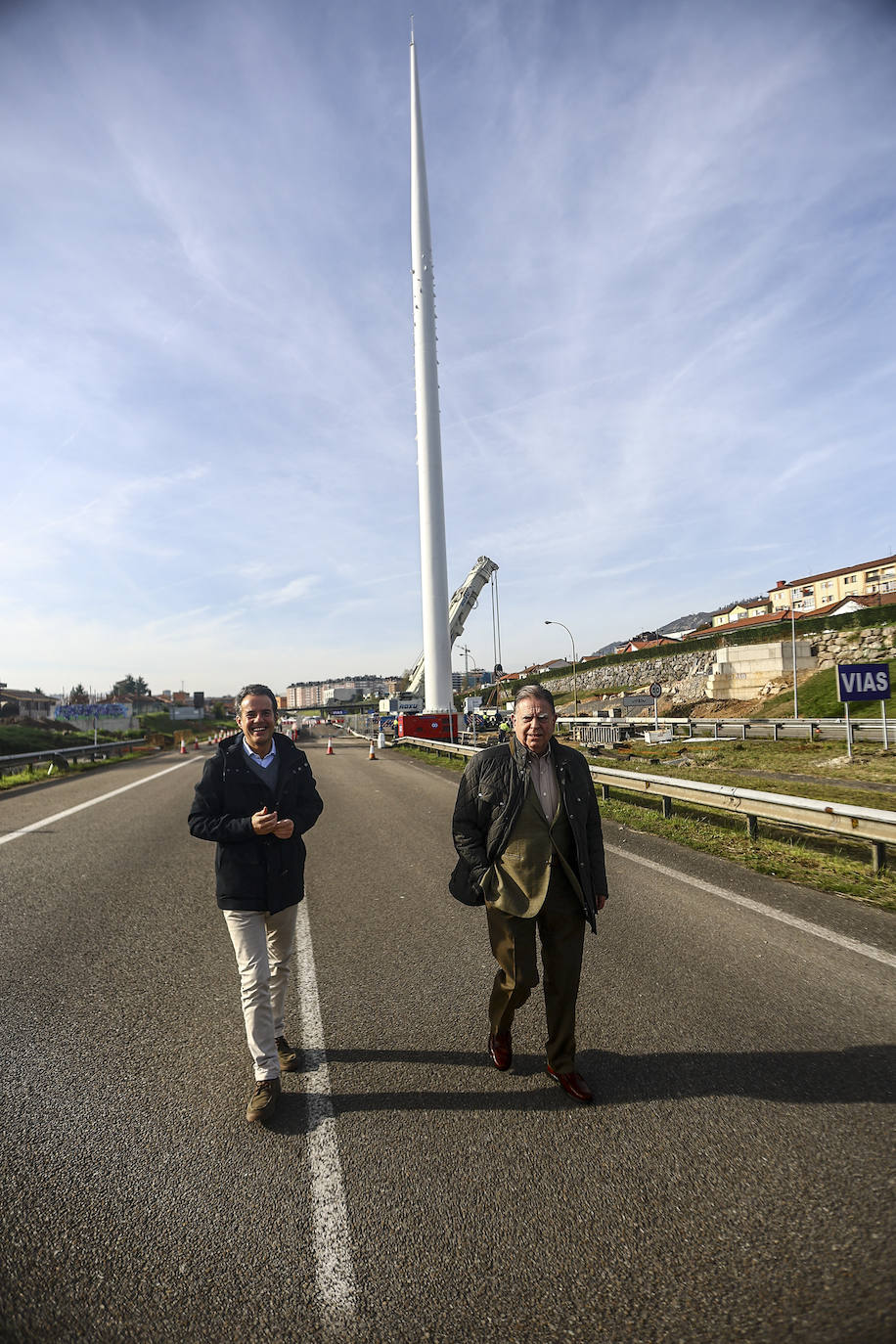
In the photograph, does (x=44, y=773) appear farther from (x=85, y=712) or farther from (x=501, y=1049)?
(x=85, y=712)

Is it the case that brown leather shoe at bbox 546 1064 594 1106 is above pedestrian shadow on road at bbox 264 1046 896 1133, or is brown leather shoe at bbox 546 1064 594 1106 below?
above

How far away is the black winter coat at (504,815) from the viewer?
353 cm

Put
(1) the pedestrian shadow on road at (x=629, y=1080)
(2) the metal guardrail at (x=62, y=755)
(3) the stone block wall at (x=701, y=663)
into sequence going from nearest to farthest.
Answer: (1) the pedestrian shadow on road at (x=629, y=1080), (2) the metal guardrail at (x=62, y=755), (3) the stone block wall at (x=701, y=663)

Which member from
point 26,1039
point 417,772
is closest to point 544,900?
point 26,1039

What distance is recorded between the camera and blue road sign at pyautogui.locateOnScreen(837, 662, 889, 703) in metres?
16.4

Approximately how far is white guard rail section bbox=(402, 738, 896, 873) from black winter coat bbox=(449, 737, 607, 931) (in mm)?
4223

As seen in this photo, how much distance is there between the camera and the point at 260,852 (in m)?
3.57

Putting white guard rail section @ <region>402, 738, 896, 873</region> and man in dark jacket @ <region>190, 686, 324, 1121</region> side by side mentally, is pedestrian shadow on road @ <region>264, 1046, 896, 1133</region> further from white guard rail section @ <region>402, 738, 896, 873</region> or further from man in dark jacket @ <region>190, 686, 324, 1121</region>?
white guard rail section @ <region>402, 738, 896, 873</region>

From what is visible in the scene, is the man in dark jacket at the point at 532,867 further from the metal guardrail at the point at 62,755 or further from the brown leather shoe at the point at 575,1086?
the metal guardrail at the point at 62,755

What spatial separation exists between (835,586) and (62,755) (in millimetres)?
94188

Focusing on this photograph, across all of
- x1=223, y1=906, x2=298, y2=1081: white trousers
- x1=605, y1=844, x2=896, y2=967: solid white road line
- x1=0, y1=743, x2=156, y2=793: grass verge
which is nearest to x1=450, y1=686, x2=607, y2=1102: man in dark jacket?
x1=223, y1=906, x2=298, y2=1081: white trousers

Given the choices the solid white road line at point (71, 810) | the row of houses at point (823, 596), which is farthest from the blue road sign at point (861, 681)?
the row of houses at point (823, 596)

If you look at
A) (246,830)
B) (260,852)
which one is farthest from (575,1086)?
(246,830)

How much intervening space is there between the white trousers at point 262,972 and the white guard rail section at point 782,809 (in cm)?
556
